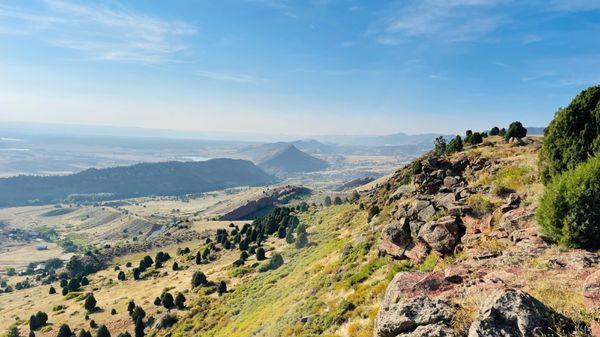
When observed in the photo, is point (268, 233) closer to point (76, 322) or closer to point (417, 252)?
point (76, 322)

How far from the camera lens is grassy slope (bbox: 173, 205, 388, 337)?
21.0 meters

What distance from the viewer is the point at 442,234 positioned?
2183 centimetres

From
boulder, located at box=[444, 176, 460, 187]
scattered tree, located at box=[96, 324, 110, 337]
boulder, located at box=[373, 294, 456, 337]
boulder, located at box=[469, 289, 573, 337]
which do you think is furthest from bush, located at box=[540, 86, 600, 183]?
scattered tree, located at box=[96, 324, 110, 337]

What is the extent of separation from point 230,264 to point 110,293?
25.3 m

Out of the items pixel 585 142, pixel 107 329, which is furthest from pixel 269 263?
pixel 585 142

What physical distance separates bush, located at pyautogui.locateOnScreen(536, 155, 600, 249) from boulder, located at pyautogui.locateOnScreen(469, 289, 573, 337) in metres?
7.06

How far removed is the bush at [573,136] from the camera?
2267cm

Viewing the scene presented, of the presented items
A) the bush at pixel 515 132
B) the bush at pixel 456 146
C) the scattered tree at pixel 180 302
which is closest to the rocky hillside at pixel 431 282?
the scattered tree at pixel 180 302

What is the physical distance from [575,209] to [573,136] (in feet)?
35.6

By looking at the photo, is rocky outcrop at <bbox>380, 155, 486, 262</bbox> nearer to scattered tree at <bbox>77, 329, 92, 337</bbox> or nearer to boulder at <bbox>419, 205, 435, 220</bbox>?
boulder at <bbox>419, 205, 435, 220</bbox>

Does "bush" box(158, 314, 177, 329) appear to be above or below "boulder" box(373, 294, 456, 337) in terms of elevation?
below

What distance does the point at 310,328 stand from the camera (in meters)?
21.8

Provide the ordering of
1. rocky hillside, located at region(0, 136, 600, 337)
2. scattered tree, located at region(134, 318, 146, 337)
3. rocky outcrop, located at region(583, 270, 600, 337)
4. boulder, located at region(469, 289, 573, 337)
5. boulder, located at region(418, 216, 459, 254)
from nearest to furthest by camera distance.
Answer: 1. rocky outcrop, located at region(583, 270, 600, 337)
2. boulder, located at region(469, 289, 573, 337)
3. rocky hillside, located at region(0, 136, 600, 337)
4. boulder, located at region(418, 216, 459, 254)
5. scattered tree, located at region(134, 318, 146, 337)

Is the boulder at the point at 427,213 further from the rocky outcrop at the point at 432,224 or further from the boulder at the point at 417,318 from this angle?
the boulder at the point at 417,318
